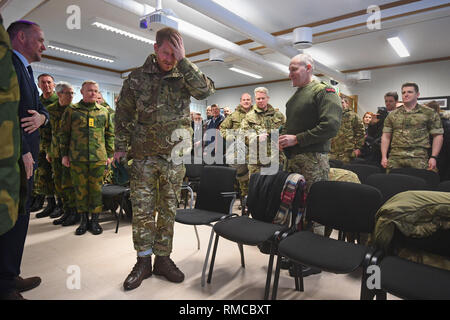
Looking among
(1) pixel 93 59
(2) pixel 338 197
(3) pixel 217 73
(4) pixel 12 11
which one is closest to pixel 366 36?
(3) pixel 217 73

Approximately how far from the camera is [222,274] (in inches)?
86.5

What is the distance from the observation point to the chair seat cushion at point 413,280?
1.14 metres

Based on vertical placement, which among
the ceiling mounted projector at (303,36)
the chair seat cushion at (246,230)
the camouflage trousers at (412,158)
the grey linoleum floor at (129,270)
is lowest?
the grey linoleum floor at (129,270)

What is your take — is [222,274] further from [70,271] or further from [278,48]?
[278,48]

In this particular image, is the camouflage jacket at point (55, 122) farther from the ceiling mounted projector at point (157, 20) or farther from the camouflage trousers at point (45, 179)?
the ceiling mounted projector at point (157, 20)

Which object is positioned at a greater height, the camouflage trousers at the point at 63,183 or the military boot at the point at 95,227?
the camouflage trousers at the point at 63,183

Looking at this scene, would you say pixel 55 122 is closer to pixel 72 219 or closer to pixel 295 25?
pixel 72 219

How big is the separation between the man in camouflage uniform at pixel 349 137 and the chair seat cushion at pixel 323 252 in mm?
3022

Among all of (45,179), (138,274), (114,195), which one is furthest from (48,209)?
(138,274)

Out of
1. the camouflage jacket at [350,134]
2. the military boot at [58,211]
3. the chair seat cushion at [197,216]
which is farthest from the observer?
the camouflage jacket at [350,134]

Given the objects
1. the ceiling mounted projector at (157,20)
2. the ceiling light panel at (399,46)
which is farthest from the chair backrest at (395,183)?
the ceiling light panel at (399,46)

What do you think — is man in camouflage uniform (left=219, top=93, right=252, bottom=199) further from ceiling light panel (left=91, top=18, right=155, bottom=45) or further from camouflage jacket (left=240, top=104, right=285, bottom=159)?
ceiling light panel (left=91, top=18, right=155, bottom=45)

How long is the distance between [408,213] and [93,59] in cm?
941

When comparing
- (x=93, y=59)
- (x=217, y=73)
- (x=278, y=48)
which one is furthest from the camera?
(x=217, y=73)
